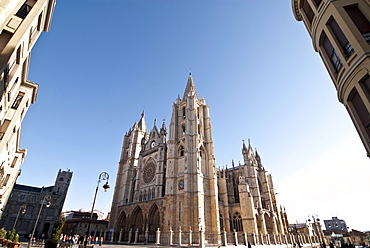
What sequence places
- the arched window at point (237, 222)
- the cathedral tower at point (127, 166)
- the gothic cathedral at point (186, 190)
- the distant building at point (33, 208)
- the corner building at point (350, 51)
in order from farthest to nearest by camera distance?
the distant building at point (33, 208)
the cathedral tower at point (127, 166)
the arched window at point (237, 222)
the gothic cathedral at point (186, 190)
the corner building at point (350, 51)

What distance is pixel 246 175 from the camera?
3866 cm

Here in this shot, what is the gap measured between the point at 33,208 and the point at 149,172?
1196 inches

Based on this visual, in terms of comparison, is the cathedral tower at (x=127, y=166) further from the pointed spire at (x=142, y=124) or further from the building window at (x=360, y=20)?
the building window at (x=360, y=20)

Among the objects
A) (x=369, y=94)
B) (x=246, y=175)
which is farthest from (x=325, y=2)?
(x=246, y=175)

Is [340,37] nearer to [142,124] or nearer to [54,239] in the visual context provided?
[54,239]

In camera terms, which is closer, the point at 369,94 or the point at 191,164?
the point at 369,94

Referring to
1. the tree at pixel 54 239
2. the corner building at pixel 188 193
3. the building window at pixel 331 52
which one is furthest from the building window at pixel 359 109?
the corner building at pixel 188 193

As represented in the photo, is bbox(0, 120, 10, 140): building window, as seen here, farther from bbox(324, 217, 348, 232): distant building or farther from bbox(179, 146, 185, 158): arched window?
bbox(324, 217, 348, 232): distant building

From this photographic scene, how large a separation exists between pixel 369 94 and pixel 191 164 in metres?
24.8

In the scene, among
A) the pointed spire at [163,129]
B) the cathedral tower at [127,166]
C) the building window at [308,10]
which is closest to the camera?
the building window at [308,10]

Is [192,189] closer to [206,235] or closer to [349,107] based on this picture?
[206,235]

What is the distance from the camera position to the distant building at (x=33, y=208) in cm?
4081

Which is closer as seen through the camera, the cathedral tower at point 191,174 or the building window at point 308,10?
the building window at point 308,10

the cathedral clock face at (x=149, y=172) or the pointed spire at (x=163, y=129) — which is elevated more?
the pointed spire at (x=163, y=129)
